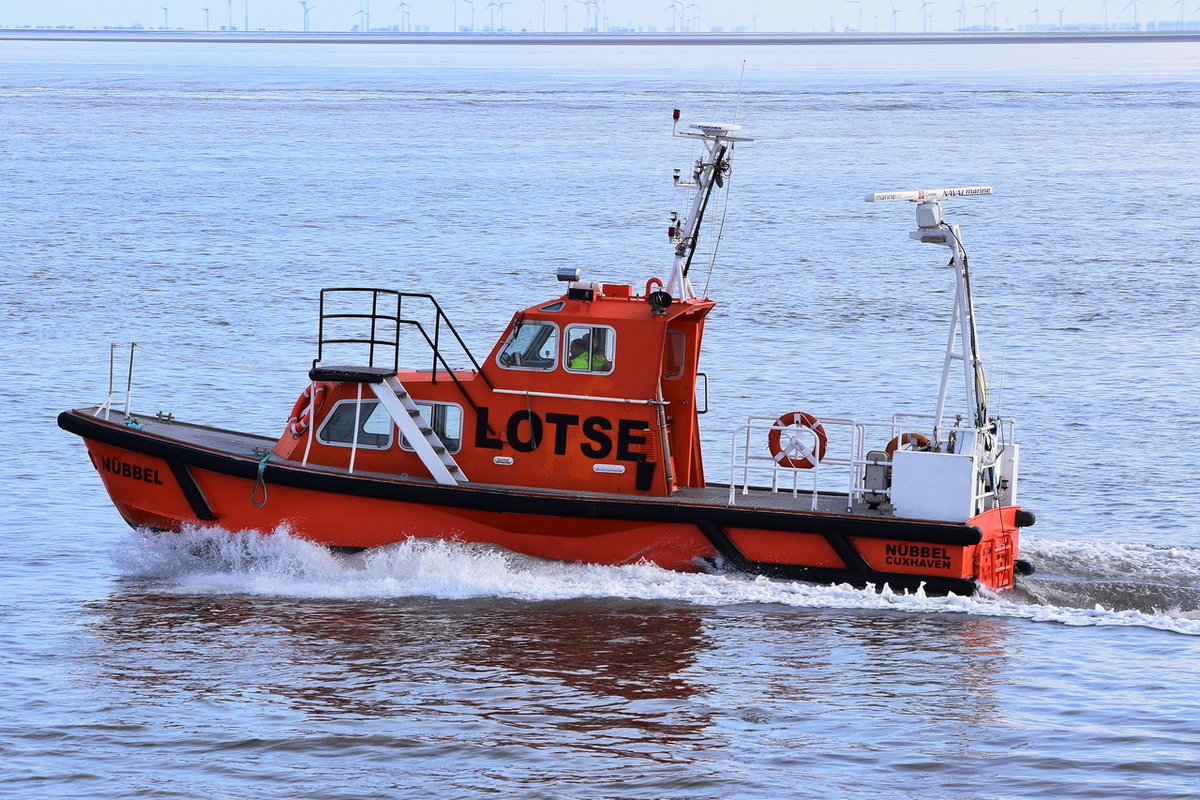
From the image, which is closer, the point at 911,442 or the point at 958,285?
the point at 958,285

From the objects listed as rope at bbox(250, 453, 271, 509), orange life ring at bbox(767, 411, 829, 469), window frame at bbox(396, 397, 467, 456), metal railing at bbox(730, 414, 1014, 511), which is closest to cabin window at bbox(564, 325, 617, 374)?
window frame at bbox(396, 397, 467, 456)

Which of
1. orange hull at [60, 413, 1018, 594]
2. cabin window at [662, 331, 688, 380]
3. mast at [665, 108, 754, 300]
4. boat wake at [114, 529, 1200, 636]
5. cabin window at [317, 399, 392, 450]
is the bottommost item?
boat wake at [114, 529, 1200, 636]

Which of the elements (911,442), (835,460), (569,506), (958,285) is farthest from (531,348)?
(958,285)

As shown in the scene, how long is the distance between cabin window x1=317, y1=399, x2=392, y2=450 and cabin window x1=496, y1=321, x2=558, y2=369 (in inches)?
50.5

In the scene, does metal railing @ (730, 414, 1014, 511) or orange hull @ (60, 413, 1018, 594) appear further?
metal railing @ (730, 414, 1014, 511)

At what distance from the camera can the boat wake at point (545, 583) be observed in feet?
45.4

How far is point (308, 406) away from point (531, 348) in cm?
230

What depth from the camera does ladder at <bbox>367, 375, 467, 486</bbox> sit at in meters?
14.1

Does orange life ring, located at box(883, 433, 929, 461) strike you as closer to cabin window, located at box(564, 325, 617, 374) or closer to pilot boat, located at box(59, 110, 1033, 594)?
pilot boat, located at box(59, 110, 1033, 594)

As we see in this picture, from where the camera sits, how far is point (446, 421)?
14422 millimetres

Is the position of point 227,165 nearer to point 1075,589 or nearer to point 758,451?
point 758,451

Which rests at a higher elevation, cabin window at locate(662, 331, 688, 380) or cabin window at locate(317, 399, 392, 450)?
cabin window at locate(662, 331, 688, 380)

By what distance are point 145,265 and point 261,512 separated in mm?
21580

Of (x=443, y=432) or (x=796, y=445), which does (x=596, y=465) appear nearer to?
(x=443, y=432)
